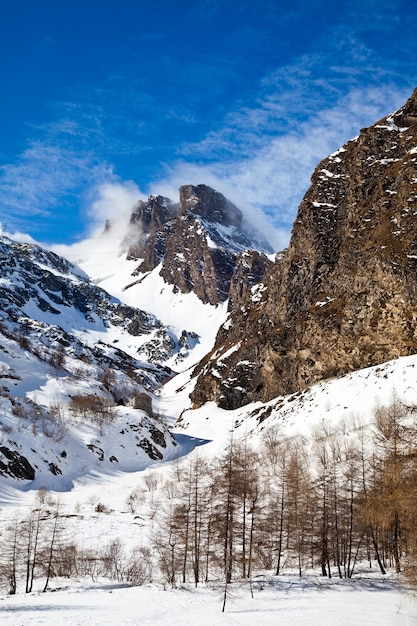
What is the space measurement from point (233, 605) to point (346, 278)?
87581 mm

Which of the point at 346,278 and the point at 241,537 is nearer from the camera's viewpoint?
the point at 241,537

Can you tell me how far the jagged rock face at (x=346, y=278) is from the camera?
315 ft

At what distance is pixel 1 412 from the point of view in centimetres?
9106

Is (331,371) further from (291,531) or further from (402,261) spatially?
(291,531)

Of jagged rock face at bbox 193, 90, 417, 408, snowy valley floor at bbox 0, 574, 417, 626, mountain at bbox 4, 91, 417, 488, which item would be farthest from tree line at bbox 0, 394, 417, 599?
jagged rock face at bbox 193, 90, 417, 408

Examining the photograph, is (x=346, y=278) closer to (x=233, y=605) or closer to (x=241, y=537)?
(x=241, y=537)

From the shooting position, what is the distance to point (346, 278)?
10875 cm

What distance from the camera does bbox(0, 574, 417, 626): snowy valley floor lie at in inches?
Result: 1014

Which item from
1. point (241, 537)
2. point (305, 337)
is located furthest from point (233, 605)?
point (305, 337)

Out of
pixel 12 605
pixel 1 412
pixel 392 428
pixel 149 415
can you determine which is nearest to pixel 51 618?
pixel 12 605

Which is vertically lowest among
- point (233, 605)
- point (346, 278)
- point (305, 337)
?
point (233, 605)

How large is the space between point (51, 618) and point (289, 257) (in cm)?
11356

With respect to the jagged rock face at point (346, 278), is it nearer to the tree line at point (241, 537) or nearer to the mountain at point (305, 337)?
the mountain at point (305, 337)

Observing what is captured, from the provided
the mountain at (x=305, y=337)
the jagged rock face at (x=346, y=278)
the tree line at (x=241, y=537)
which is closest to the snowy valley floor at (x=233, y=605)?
the tree line at (x=241, y=537)
